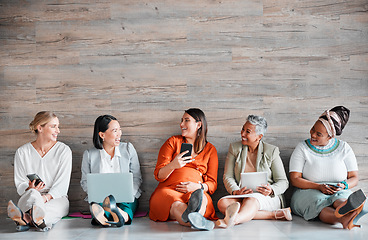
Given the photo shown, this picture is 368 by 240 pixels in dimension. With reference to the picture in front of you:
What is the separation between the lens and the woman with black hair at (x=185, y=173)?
312cm

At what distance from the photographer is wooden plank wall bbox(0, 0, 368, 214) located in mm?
3736

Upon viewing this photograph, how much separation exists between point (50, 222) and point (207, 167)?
1.41m

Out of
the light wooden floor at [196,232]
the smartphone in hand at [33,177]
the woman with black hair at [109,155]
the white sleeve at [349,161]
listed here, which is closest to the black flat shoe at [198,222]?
the light wooden floor at [196,232]

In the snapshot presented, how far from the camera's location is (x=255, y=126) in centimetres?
342

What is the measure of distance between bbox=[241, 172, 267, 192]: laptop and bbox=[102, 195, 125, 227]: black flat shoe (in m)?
1.07

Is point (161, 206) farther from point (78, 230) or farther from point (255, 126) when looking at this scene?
point (255, 126)

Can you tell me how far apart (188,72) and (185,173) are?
1.04 meters

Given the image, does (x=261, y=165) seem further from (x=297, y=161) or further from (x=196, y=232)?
(x=196, y=232)

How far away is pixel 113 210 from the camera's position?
2850 mm

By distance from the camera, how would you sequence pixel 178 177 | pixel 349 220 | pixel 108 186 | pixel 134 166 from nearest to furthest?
1. pixel 349 220
2. pixel 108 186
3. pixel 178 177
4. pixel 134 166

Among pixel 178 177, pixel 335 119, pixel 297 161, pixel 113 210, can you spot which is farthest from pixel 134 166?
pixel 335 119

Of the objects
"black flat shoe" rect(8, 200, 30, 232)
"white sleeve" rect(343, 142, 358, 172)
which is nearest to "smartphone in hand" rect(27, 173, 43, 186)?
"black flat shoe" rect(8, 200, 30, 232)

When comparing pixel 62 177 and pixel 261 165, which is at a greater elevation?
pixel 261 165

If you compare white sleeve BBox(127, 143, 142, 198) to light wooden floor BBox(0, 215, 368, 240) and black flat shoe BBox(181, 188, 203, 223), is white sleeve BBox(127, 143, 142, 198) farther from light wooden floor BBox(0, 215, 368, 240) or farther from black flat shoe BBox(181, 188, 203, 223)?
black flat shoe BBox(181, 188, 203, 223)
